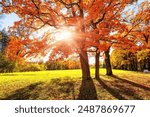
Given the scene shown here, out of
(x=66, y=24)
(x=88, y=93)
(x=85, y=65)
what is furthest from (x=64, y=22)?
(x=88, y=93)

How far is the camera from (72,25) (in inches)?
819

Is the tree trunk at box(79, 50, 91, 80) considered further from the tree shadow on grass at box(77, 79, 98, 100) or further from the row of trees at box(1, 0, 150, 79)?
the tree shadow on grass at box(77, 79, 98, 100)

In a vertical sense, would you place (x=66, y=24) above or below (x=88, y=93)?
above

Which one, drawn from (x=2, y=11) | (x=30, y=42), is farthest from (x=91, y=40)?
(x=2, y=11)

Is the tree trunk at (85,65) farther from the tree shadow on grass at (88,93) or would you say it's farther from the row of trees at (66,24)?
the tree shadow on grass at (88,93)

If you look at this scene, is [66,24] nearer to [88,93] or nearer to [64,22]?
[64,22]

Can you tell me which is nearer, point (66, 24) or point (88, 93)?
point (88, 93)

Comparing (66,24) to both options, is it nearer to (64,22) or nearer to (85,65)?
(64,22)

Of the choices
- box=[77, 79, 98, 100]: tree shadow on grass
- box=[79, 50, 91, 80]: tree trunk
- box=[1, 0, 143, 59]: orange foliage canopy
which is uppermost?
box=[1, 0, 143, 59]: orange foliage canopy

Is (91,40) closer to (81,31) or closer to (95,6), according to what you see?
(81,31)

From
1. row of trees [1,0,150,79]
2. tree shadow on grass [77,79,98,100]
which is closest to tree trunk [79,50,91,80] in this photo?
row of trees [1,0,150,79]

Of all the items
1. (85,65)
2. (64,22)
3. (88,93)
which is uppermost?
(64,22)

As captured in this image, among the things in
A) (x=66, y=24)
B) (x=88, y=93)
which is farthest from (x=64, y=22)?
(x=88, y=93)

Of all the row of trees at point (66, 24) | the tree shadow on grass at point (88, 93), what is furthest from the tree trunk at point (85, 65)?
the tree shadow on grass at point (88, 93)
